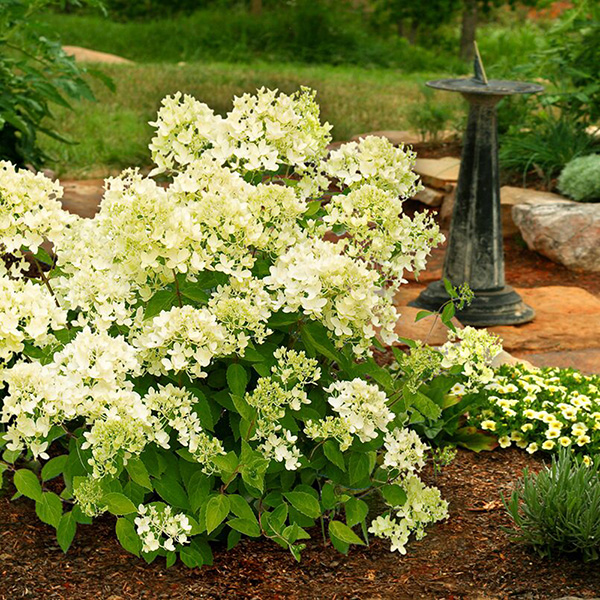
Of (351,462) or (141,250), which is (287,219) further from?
(351,462)

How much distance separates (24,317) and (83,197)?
4.16 m

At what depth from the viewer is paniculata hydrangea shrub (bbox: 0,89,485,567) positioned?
2.54m

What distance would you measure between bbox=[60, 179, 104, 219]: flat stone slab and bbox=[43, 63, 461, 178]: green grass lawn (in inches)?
12.0

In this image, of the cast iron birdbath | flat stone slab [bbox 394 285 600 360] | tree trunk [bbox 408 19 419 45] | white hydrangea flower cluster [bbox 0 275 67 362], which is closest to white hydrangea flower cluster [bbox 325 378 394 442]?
white hydrangea flower cluster [bbox 0 275 67 362]

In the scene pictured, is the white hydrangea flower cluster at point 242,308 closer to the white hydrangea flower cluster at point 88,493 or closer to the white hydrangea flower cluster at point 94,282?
the white hydrangea flower cluster at point 94,282

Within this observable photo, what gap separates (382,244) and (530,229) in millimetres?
3886

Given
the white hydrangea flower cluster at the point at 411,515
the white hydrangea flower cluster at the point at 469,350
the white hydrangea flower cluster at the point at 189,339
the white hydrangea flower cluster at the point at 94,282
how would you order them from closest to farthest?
the white hydrangea flower cluster at the point at 189,339 → the white hydrangea flower cluster at the point at 94,282 → the white hydrangea flower cluster at the point at 411,515 → the white hydrangea flower cluster at the point at 469,350

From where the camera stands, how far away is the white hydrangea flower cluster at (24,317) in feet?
8.37

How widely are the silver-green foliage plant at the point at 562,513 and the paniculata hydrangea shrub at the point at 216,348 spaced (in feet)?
0.98

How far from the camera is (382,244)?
9.20 ft

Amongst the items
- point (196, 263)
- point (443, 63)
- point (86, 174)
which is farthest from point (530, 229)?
point (443, 63)

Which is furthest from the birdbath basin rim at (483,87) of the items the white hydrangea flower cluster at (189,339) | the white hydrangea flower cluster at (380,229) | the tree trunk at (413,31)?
the tree trunk at (413,31)

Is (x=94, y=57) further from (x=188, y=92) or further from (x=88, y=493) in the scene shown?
(x=88, y=493)

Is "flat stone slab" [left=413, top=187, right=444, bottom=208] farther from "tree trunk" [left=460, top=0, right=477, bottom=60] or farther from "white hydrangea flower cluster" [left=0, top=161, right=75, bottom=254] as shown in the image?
"tree trunk" [left=460, top=0, right=477, bottom=60]
